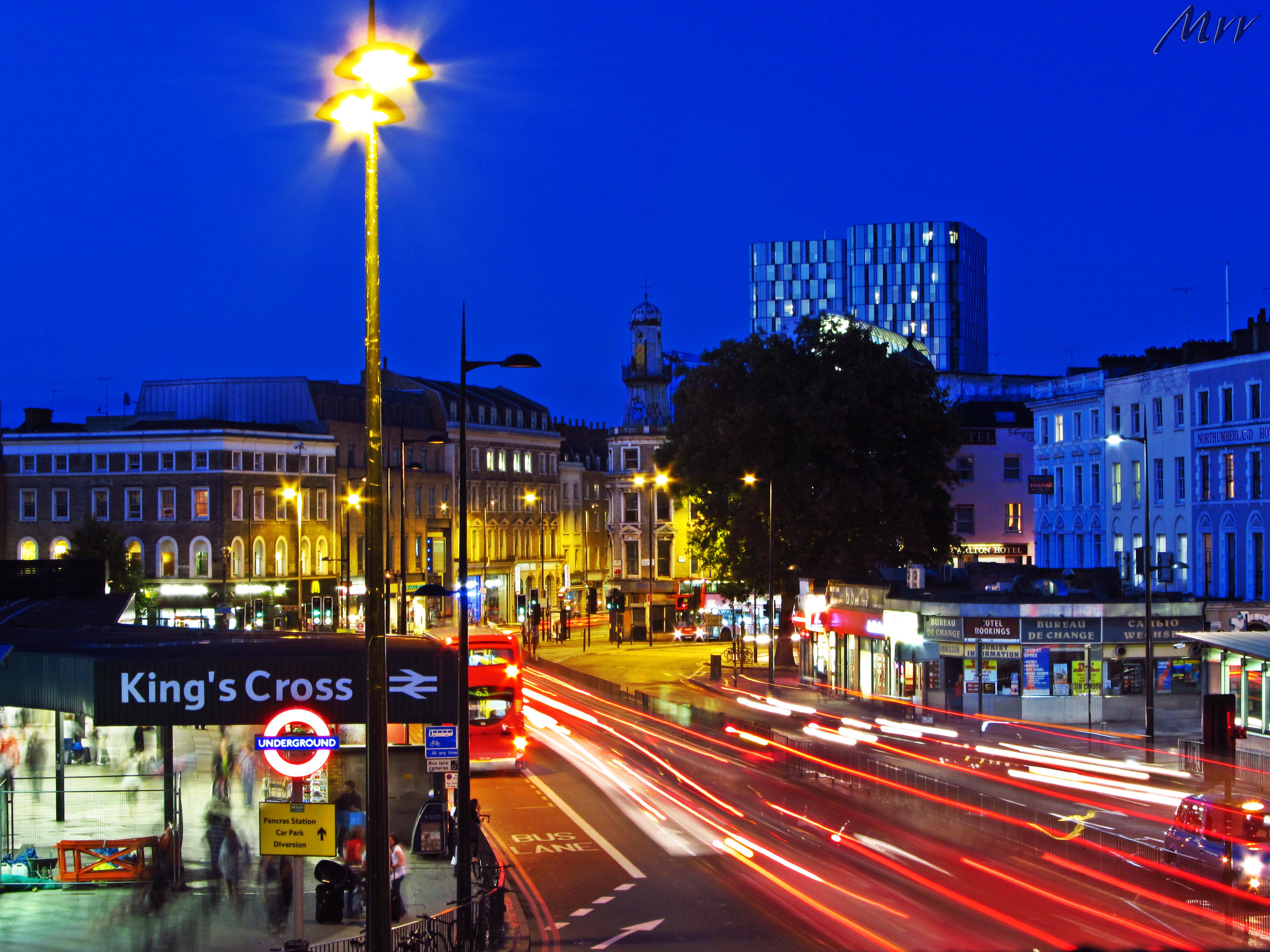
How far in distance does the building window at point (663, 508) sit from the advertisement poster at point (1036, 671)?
6783 centimetres

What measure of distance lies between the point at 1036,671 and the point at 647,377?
254ft

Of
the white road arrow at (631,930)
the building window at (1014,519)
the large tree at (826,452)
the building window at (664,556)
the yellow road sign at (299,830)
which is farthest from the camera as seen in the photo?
the building window at (664,556)

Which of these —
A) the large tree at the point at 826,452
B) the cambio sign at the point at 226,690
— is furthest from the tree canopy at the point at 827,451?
the cambio sign at the point at 226,690

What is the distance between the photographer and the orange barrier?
21531mm

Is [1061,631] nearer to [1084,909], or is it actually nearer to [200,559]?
[1084,909]

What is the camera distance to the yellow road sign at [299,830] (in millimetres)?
14742

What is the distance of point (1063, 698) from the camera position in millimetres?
41938

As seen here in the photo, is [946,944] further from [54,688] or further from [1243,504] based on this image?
[1243,504]

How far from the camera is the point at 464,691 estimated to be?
781 inches

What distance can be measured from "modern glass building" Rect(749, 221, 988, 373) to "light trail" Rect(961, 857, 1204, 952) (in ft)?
497

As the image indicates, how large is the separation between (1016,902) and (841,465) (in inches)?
1522

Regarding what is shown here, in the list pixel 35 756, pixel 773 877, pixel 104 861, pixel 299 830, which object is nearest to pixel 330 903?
pixel 104 861

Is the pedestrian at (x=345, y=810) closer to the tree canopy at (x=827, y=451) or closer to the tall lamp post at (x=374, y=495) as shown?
the tall lamp post at (x=374, y=495)

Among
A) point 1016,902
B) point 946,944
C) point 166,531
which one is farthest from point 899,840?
point 166,531
